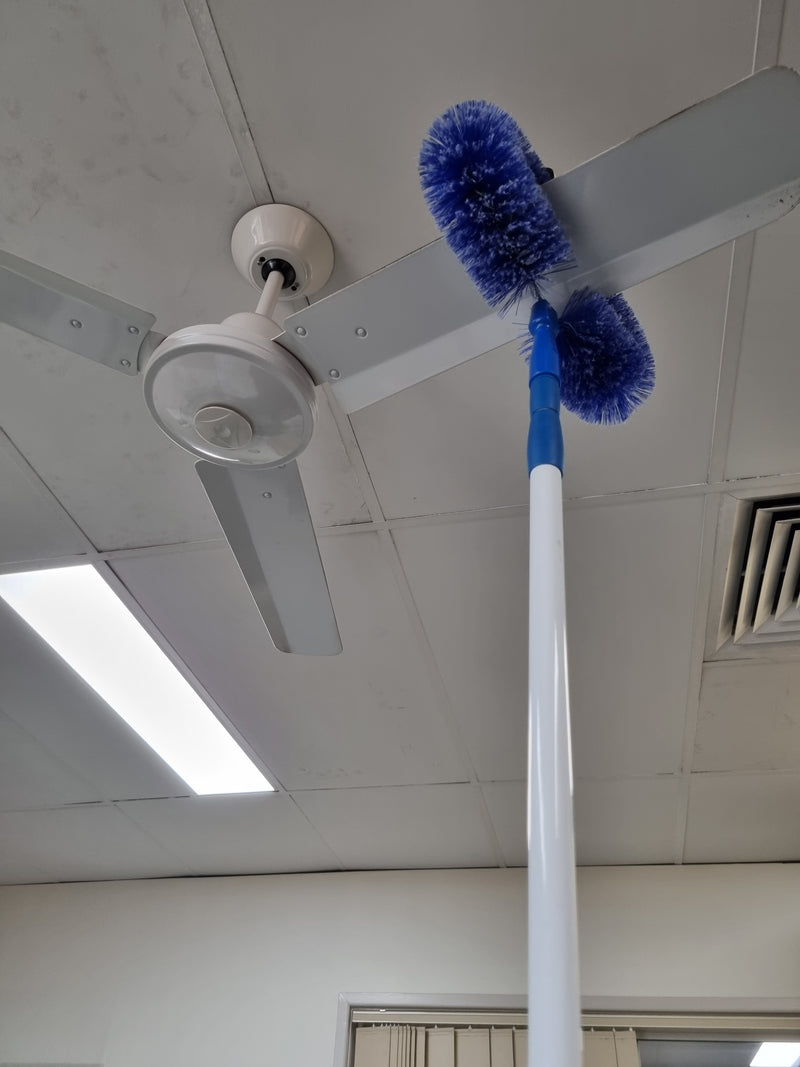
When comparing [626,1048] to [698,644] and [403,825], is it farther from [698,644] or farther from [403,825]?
[698,644]

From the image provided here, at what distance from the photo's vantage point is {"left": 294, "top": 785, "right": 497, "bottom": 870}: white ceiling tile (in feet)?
7.29

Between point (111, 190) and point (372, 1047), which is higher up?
point (111, 190)

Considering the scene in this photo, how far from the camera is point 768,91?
63 centimetres

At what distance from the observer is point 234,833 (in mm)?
2490

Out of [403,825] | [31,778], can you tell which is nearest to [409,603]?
[403,825]

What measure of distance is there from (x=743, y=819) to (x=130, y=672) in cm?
173

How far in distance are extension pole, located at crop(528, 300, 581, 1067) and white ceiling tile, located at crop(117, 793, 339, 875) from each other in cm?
196

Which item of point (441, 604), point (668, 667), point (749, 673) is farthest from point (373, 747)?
point (749, 673)

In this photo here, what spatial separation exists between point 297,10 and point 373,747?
1.63 metres

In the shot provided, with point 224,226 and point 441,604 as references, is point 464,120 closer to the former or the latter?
point 224,226

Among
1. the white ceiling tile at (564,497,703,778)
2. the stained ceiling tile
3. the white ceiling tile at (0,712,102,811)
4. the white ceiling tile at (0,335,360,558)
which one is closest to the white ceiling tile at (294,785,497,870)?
the white ceiling tile at (564,497,703,778)

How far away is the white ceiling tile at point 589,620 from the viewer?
1443 millimetres

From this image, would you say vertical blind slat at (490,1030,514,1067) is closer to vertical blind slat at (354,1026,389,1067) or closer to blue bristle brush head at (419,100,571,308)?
vertical blind slat at (354,1026,389,1067)

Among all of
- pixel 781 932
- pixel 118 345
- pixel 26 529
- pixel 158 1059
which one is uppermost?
pixel 26 529
